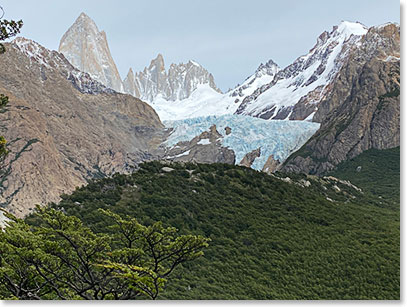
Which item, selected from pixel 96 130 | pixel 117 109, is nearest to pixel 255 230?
pixel 96 130

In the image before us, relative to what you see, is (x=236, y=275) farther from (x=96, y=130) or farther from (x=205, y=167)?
(x=96, y=130)

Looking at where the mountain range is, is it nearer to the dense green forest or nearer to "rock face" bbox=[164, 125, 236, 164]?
"rock face" bbox=[164, 125, 236, 164]

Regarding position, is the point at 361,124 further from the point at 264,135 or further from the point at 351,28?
the point at 351,28

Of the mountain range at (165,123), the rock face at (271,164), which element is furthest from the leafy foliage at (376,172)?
the rock face at (271,164)

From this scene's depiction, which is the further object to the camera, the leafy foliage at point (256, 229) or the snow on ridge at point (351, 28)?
the snow on ridge at point (351, 28)

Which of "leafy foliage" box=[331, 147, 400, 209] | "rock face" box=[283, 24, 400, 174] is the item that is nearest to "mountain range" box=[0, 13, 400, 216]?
"rock face" box=[283, 24, 400, 174]

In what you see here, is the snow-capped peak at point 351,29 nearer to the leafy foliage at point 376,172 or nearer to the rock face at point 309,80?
the rock face at point 309,80
